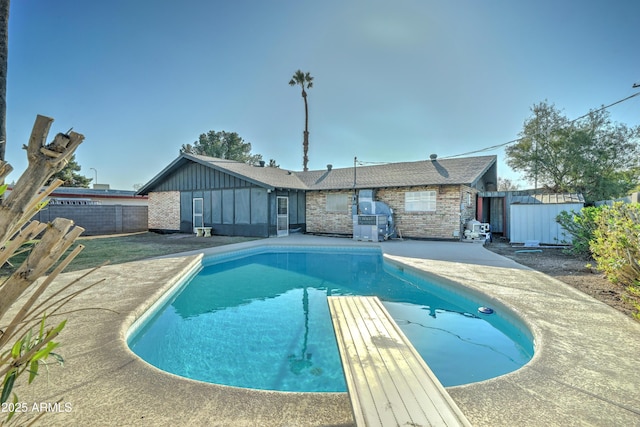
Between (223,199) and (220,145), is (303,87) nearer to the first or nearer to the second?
(220,145)

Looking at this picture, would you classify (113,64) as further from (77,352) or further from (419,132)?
(419,132)

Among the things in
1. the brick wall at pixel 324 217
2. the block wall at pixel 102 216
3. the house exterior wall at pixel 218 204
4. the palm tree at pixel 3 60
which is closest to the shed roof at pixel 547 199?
the brick wall at pixel 324 217

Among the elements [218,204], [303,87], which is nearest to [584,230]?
[218,204]

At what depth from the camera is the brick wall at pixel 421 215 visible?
45.6 ft

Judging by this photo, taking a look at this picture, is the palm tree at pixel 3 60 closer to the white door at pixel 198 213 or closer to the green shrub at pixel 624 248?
the green shrub at pixel 624 248

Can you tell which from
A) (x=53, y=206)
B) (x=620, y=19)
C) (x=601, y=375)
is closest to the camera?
(x=601, y=375)

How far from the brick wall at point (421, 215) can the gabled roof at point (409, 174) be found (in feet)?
1.27

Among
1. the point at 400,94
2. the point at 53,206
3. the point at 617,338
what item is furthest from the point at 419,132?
the point at 53,206

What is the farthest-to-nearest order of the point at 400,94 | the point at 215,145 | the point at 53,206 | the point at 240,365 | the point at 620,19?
the point at 215,145
the point at 53,206
the point at 400,94
the point at 620,19
the point at 240,365

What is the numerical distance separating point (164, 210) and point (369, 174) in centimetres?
1238

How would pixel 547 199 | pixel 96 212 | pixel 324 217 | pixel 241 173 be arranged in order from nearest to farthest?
1. pixel 547 199
2. pixel 241 173
3. pixel 324 217
4. pixel 96 212

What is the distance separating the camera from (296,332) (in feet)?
17.2

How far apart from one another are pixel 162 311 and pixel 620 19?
15.8 m

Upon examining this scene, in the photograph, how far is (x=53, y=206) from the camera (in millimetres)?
16562
